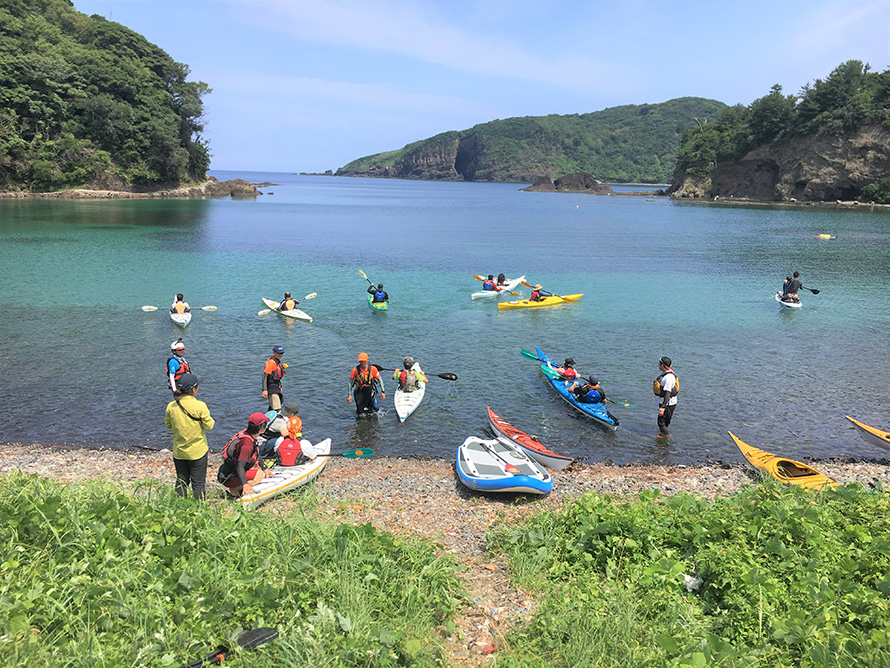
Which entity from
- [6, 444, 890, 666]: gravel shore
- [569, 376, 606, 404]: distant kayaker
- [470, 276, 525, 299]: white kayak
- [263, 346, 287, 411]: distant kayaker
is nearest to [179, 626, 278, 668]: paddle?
[6, 444, 890, 666]: gravel shore

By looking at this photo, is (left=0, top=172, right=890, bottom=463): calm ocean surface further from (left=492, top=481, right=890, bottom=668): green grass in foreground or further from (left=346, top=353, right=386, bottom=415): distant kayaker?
(left=492, top=481, right=890, bottom=668): green grass in foreground

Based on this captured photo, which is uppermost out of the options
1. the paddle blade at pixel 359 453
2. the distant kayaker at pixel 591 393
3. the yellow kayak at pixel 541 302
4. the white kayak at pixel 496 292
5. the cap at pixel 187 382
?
the cap at pixel 187 382

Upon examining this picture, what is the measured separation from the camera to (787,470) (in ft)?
40.8

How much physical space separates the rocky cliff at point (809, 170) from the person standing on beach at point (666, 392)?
120m

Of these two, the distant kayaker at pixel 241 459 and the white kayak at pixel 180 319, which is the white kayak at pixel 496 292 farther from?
the distant kayaker at pixel 241 459

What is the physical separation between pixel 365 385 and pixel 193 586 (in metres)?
10.2

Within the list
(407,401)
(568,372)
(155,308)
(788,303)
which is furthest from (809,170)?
(155,308)

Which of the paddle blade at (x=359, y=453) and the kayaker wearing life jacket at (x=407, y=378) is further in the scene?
the kayaker wearing life jacket at (x=407, y=378)

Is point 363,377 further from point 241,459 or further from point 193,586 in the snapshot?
point 193,586

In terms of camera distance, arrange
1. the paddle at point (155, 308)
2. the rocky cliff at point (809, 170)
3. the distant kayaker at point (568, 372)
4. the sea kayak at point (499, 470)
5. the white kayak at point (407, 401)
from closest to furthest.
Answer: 1. the sea kayak at point (499, 470)
2. the white kayak at point (407, 401)
3. the distant kayaker at point (568, 372)
4. the paddle at point (155, 308)
5. the rocky cliff at point (809, 170)

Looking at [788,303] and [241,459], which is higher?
[788,303]

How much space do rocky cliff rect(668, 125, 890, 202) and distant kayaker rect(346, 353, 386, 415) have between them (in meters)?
124

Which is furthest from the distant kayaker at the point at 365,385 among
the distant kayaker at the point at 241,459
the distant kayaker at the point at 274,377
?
the distant kayaker at the point at 241,459

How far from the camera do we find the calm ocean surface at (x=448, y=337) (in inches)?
632
